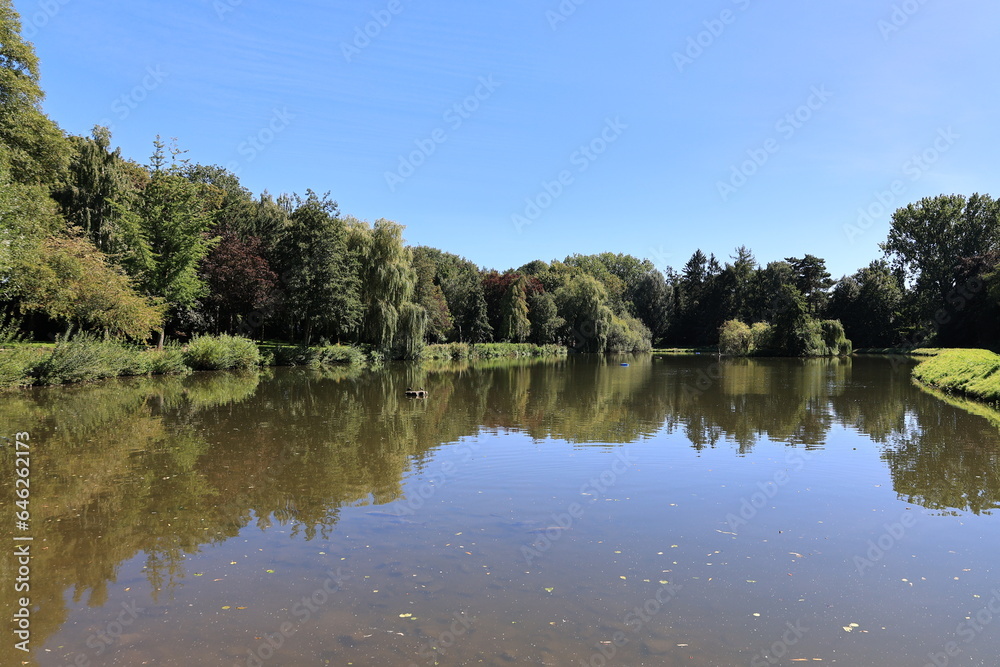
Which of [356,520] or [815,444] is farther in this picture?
[815,444]

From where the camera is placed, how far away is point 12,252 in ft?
60.2

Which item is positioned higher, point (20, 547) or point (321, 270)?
point (321, 270)

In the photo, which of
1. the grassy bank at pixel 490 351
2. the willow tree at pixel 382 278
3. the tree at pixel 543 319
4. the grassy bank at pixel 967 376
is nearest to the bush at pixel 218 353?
the willow tree at pixel 382 278

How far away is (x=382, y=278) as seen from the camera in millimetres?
37844

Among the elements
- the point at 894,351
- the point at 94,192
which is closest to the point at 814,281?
the point at 894,351

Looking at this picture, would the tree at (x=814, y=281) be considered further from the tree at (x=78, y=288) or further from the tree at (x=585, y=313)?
the tree at (x=78, y=288)

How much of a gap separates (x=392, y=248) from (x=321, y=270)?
494cm

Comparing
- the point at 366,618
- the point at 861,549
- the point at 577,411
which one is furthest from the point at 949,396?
the point at 366,618

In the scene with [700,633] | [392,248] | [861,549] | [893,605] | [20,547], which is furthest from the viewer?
[392,248]

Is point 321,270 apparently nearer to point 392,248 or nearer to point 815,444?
point 392,248

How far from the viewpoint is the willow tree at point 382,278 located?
37906 mm

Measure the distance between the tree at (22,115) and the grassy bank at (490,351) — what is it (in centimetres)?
2381

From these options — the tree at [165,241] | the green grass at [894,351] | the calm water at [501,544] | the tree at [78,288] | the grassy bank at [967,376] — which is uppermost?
the tree at [165,241]

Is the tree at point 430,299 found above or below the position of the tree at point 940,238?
below
